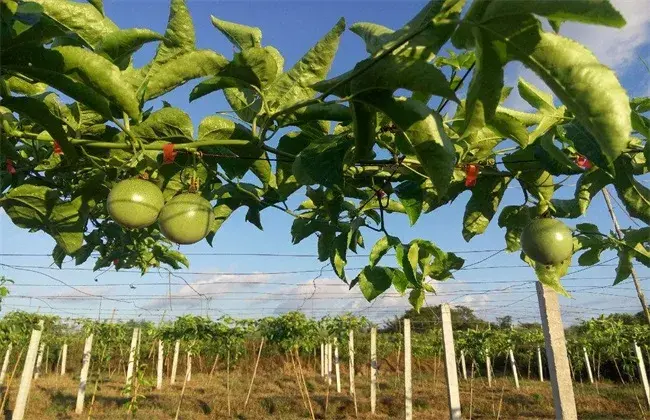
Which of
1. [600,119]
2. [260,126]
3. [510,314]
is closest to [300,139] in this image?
[260,126]

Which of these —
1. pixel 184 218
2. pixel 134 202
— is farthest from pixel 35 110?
pixel 184 218

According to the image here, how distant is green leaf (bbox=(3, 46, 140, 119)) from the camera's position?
1.19 metres

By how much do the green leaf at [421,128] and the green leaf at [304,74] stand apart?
34cm

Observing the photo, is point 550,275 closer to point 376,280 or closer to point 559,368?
point 376,280

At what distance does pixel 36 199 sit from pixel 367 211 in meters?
1.41

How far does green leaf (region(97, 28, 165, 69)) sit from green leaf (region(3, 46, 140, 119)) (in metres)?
0.10

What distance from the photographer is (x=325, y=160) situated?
154 centimetres

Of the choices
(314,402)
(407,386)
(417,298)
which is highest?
(417,298)

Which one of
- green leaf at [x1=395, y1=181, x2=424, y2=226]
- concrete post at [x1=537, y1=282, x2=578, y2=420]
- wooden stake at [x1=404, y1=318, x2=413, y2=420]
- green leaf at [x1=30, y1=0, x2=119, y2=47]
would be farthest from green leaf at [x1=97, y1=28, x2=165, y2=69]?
wooden stake at [x1=404, y1=318, x2=413, y2=420]

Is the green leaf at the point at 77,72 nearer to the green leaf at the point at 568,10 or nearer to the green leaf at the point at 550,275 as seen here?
the green leaf at the point at 568,10

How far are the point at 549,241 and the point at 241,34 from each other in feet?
3.78

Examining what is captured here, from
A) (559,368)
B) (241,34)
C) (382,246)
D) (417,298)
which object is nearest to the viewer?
(241,34)

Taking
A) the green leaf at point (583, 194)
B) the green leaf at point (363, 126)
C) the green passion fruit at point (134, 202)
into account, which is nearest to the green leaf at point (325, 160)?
the green leaf at point (363, 126)

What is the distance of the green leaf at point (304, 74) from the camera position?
139cm
